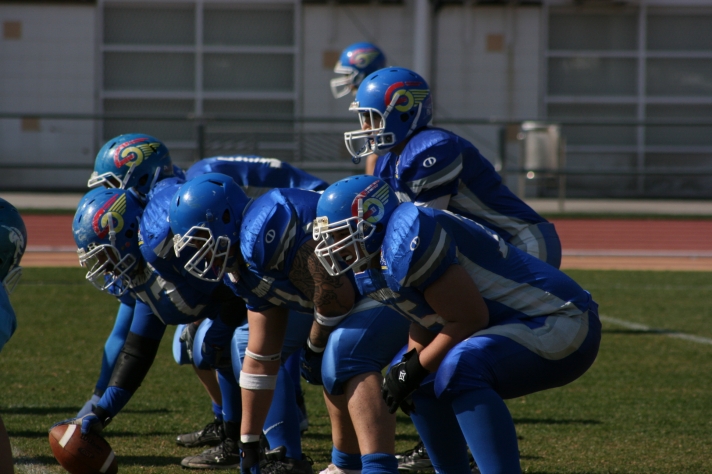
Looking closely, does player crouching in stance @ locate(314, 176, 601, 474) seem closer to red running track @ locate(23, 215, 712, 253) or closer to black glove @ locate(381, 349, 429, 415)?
black glove @ locate(381, 349, 429, 415)

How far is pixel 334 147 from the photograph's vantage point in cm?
1400

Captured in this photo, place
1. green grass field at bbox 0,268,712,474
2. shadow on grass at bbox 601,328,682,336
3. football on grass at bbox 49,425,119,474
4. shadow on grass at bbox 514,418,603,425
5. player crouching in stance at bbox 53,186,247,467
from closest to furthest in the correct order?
football on grass at bbox 49,425,119,474 → player crouching in stance at bbox 53,186,247,467 → green grass field at bbox 0,268,712,474 → shadow on grass at bbox 514,418,603,425 → shadow on grass at bbox 601,328,682,336

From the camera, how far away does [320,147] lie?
45.7ft

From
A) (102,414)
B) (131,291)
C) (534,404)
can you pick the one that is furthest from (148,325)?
(534,404)

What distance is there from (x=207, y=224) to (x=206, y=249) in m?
0.09

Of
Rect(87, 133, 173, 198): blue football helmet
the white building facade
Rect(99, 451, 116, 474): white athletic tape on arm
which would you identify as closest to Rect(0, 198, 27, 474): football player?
Rect(99, 451, 116, 474): white athletic tape on arm

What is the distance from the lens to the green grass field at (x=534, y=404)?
405 centimetres

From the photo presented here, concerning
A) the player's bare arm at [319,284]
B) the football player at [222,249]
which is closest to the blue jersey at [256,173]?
the football player at [222,249]

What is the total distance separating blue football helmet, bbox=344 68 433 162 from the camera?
12.6ft

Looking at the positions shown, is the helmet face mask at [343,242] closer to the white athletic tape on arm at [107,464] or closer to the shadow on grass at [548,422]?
the white athletic tape on arm at [107,464]

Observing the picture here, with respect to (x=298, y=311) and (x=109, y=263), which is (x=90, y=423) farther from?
(x=298, y=311)

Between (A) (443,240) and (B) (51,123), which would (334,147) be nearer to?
(B) (51,123)

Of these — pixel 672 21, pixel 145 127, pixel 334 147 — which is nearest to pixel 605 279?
pixel 334 147

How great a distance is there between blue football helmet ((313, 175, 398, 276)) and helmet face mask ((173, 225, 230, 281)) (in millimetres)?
438
